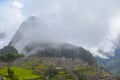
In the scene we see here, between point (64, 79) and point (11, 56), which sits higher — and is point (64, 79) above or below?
below

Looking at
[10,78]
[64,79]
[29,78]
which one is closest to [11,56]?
[29,78]

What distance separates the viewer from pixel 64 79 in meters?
197

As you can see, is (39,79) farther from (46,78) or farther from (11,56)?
(11,56)

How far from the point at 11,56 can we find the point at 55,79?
29.5 metres

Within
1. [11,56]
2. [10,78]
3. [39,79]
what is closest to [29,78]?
[39,79]

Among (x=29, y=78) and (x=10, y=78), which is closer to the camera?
(x=10, y=78)

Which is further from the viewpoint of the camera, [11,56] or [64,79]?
[64,79]

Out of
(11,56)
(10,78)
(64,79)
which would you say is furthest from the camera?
(64,79)

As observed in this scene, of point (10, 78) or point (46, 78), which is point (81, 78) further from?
point (10, 78)

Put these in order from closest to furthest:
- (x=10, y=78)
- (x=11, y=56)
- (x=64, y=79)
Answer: (x=10, y=78) < (x=11, y=56) < (x=64, y=79)

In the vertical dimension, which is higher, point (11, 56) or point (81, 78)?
point (11, 56)

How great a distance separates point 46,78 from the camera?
192375 mm

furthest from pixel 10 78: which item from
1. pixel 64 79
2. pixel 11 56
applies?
pixel 64 79

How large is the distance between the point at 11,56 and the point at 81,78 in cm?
4631
